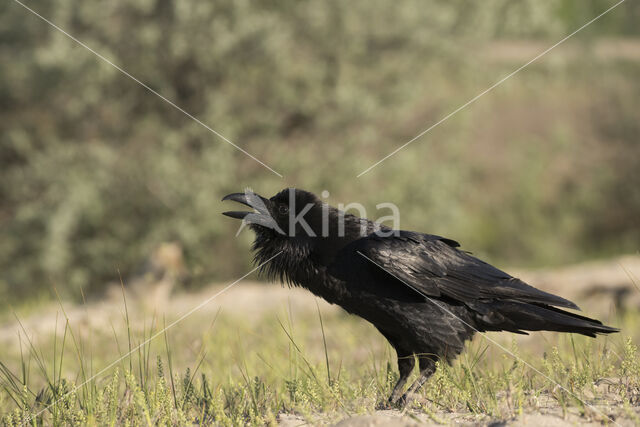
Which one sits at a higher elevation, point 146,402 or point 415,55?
point 415,55

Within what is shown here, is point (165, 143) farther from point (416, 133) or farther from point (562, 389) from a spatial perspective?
point (562, 389)

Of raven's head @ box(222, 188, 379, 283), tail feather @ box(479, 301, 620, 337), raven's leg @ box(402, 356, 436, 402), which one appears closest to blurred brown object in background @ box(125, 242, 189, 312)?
raven's head @ box(222, 188, 379, 283)

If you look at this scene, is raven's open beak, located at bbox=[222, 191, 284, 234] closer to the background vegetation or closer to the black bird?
the black bird

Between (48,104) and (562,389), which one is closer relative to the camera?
(562,389)

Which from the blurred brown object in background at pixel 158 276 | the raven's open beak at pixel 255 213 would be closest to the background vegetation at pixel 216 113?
the blurred brown object in background at pixel 158 276

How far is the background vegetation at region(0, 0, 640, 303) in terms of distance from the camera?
11.2m

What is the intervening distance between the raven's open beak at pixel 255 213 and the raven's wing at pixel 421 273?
588 millimetres

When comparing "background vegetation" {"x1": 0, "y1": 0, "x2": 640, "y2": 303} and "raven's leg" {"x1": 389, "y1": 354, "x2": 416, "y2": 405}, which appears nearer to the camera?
"raven's leg" {"x1": 389, "y1": 354, "x2": 416, "y2": 405}

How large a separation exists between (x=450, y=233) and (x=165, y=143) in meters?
6.38

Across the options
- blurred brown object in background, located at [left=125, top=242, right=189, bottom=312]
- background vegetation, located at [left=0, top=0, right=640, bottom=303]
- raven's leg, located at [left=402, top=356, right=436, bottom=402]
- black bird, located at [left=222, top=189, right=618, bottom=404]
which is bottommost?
blurred brown object in background, located at [left=125, top=242, right=189, bottom=312]

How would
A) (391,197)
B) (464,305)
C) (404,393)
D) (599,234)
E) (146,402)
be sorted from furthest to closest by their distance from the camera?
(599,234) < (391,197) < (464,305) < (404,393) < (146,402)

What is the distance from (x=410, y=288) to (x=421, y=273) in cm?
12

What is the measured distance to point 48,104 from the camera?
40.2 ft

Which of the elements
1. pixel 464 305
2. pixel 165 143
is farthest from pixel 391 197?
pixel 464 305
